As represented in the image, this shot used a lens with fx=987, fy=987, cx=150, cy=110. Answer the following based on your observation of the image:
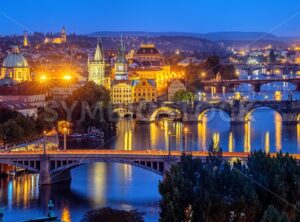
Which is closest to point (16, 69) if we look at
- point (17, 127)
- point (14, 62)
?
point (14, 62)

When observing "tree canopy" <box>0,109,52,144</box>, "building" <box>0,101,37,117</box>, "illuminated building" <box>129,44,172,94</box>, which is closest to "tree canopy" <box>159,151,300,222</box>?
"tree canopy" <box>0,109,52,144</box>

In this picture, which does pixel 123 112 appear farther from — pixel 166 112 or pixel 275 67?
pixel 275 67

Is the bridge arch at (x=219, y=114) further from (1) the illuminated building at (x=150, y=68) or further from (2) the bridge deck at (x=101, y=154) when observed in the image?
(2) the bridge deck at (x=101, y=154)

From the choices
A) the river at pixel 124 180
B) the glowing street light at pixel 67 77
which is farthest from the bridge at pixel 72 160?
the glowing street light at pixel 67 77

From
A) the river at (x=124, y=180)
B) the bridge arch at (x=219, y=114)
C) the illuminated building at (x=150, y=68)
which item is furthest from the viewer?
the illuminated building at (x=150, y=68)

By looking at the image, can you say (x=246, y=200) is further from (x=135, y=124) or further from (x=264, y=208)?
(x=135, y=124)
